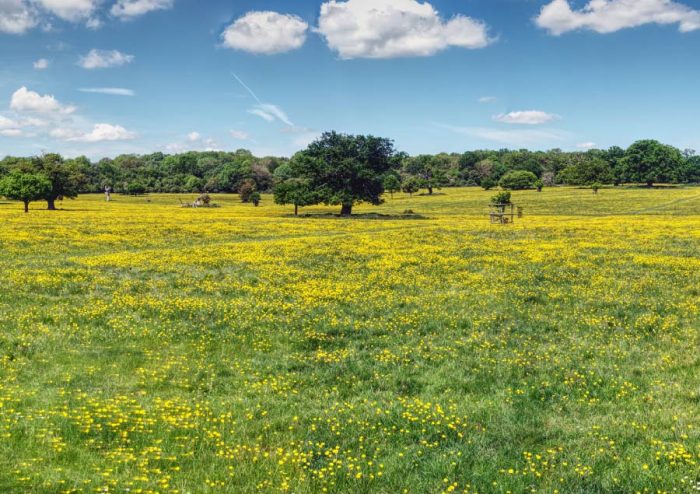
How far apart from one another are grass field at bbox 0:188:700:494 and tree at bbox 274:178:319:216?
50.1 meters

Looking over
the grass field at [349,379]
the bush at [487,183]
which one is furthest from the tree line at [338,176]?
the grass field at [349,379]

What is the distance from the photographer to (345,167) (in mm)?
77625

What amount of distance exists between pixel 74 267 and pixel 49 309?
1101 cm

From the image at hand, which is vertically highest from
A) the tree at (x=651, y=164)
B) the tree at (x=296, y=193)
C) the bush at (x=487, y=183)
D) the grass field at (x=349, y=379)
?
the tree at (x=651, y=164)

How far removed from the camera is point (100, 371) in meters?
13.1

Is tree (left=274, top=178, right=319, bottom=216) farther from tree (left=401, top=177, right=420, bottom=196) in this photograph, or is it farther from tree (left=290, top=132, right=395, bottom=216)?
tree (left=401, top=177, right=420, bottom=196)

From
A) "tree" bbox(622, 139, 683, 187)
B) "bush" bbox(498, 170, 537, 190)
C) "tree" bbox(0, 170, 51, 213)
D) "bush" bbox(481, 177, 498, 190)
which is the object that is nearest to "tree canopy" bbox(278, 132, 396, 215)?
"tree" bbox(0, 170, 51, 213)

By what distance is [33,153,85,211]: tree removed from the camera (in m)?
89.9

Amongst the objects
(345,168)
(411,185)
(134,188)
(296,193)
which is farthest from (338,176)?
(134,188)

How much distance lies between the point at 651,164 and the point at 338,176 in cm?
12360

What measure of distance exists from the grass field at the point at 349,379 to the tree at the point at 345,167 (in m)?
50.2

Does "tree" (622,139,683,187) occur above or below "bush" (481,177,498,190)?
above

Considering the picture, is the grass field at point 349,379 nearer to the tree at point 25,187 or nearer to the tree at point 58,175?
the tree at point 25,187

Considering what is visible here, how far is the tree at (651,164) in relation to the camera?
156375 millimetres
